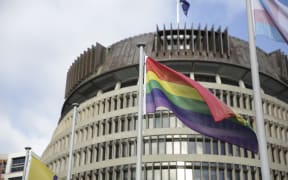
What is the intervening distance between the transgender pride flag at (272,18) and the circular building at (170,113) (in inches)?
1425

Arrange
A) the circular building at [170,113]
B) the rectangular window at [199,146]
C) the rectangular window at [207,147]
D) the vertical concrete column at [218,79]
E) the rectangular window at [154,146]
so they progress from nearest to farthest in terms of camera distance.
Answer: the circular building at [170,113] → the rectangular window at [199,146] → the rectangular window at [207,147] → the rectangular window at [154,146] → the vertical concrete column at [218,79]

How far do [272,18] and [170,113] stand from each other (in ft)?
125

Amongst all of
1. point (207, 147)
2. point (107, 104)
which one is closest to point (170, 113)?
point (207, 147)

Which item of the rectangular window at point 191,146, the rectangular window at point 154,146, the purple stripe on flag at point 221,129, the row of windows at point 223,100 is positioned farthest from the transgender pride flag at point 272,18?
the row of windows at point 223,100

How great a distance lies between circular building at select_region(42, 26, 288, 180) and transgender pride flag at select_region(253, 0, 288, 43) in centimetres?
3619

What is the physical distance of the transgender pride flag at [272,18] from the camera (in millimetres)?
13547

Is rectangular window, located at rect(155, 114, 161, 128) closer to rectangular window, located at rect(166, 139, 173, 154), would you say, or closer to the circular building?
the circular building

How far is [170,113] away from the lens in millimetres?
51562

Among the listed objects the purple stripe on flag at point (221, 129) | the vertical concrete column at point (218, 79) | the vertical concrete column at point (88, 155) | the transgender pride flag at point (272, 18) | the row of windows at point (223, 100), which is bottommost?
the purple stripe on flag at point (221, 129)

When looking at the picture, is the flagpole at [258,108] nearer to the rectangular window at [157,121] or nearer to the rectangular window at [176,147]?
the rectangular window at [176,147]

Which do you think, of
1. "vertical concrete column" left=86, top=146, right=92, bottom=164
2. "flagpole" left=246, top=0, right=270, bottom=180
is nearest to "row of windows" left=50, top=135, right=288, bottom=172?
"vertical concrete column" left=86, top=146, right=92, bottom=164

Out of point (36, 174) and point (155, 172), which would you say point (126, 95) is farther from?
point (36, 174)

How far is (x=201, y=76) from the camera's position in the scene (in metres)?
56.1

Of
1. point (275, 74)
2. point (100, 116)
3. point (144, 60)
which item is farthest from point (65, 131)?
point (144, 60)
